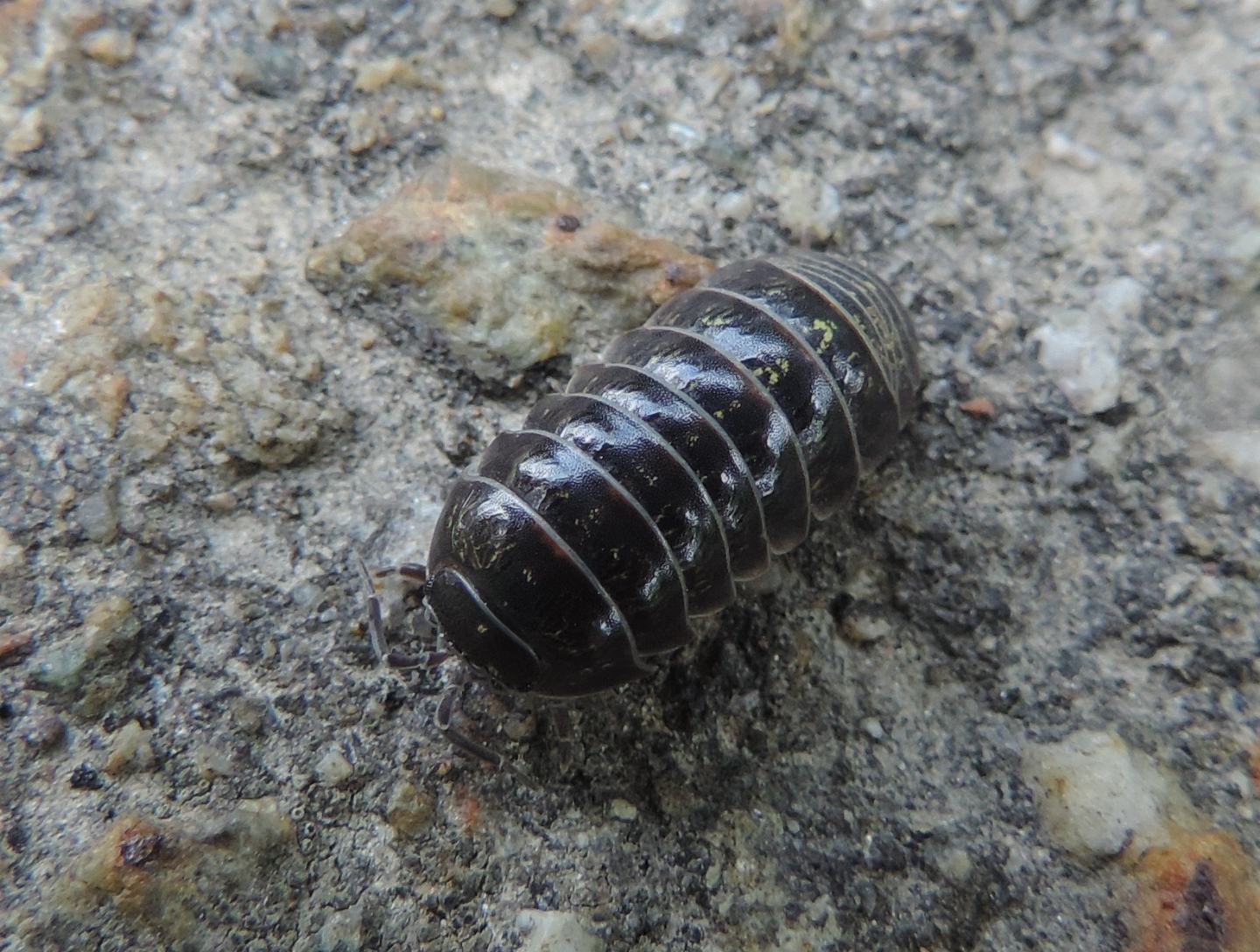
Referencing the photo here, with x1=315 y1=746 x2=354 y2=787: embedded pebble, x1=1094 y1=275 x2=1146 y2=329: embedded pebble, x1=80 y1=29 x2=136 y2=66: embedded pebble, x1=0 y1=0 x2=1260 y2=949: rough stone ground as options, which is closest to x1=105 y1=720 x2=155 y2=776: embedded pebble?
x1=0 y1=0 x2=1260 y2=949: rough stone ground

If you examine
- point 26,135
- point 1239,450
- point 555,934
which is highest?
point 26,135

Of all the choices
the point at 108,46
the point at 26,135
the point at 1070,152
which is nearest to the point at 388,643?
the point at 26,135

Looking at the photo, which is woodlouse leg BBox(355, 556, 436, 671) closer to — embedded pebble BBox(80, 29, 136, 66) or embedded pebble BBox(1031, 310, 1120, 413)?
embedded pebble BBox(80, 29, 136, 66)

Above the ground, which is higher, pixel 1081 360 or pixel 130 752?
pixel 1081 360

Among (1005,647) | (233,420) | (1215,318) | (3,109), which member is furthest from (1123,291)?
(3,109)

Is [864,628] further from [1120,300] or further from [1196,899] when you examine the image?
[1120,300]
